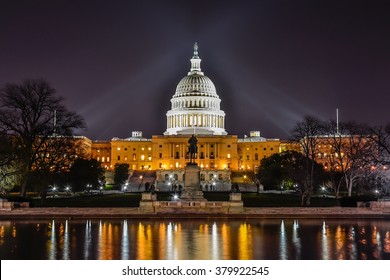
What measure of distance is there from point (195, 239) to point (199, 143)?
13734 centimetres

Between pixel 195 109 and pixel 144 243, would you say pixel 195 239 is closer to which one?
pixel 144 243

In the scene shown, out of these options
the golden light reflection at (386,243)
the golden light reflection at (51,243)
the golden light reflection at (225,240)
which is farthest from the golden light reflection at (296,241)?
the golden light reflection at (51,243)

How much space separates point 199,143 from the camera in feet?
553

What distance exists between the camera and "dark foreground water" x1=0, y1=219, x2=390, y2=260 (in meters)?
25.9

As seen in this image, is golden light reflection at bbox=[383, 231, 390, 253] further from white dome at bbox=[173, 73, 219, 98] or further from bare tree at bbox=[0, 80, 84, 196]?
white dome at bbox=[173, 73, 219, 98]

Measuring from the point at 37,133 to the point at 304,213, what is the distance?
27.6 m

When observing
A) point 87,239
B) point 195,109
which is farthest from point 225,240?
point 195,109

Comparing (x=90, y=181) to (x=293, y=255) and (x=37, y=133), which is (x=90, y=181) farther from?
(x=293, y=255)

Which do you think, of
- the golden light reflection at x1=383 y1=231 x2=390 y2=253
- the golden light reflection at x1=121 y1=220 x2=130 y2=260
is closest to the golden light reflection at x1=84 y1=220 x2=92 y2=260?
the golden light reflection at x1=121 y1=220 x2=130 y2=260

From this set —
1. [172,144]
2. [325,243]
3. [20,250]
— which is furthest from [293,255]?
[172,144]

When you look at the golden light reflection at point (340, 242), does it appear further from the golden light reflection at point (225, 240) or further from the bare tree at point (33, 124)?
the bare tree at point (33, 124)

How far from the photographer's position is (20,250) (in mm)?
27188

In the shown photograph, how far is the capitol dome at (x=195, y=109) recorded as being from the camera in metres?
183

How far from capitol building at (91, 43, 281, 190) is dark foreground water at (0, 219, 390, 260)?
113958 mm
